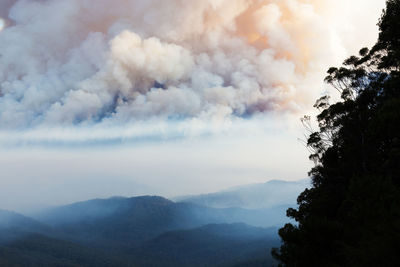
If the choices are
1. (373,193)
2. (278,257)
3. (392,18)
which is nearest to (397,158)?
(373,193)

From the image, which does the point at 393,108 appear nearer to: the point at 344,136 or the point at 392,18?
the point at 392,18

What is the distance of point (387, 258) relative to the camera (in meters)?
16.7

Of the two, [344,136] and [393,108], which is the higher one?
[344,136]

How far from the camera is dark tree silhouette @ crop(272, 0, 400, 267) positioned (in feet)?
67.1

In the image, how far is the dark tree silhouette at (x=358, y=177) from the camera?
20438 mm

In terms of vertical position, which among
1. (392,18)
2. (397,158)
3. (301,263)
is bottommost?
(301,263)

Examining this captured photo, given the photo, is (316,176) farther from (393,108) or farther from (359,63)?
(393,108)

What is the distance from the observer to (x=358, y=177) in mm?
29656

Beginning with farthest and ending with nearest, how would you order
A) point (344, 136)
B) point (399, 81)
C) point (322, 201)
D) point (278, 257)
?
point (344, 136)
point (322, 201)
point (278, 257)
point (399, 81)

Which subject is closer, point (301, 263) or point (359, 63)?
point (301, 263)

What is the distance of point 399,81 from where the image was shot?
31062mm

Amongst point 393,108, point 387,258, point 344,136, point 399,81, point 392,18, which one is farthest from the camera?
point 344,136

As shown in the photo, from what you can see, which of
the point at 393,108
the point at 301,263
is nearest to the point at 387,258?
the point at 393,108

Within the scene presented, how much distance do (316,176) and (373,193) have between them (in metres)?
21.3
